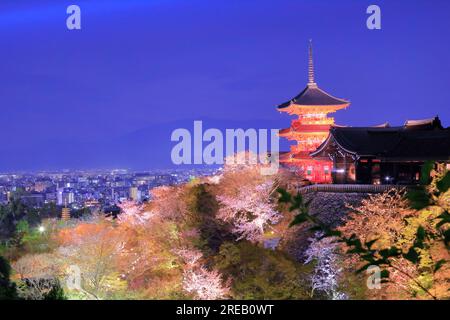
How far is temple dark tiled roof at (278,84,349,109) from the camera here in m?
33.8

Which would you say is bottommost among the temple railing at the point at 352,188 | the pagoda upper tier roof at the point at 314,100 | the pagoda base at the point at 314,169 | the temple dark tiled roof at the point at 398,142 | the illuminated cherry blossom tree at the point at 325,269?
the illuminated cherry blossom tree at the point at 325,269

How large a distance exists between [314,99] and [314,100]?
0.18m

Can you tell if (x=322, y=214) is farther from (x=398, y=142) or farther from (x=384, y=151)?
(x=398, y=142)

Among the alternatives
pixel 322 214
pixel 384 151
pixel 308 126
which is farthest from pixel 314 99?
pixel 322 214

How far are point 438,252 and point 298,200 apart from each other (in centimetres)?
1234

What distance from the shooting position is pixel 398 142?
81.8 feet

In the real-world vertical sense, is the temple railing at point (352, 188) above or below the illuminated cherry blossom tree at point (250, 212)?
above

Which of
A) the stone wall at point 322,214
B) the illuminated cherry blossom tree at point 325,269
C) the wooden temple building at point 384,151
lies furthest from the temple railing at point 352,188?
the illuminated cherry blossom tree at point 325,269

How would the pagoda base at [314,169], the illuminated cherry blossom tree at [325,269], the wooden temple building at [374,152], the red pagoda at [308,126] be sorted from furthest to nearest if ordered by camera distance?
the red pagoda at [308,126]
the pagoda base at [314,169]
the wooden temple building at [374,152]
the illuminated cherry blossom tree at [325,269]

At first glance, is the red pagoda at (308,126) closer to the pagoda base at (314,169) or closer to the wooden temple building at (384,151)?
the pagoda base at (314,169)

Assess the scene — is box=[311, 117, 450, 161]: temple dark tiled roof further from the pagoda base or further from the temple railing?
the temple railing

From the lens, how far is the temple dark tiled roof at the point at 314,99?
33.8m
